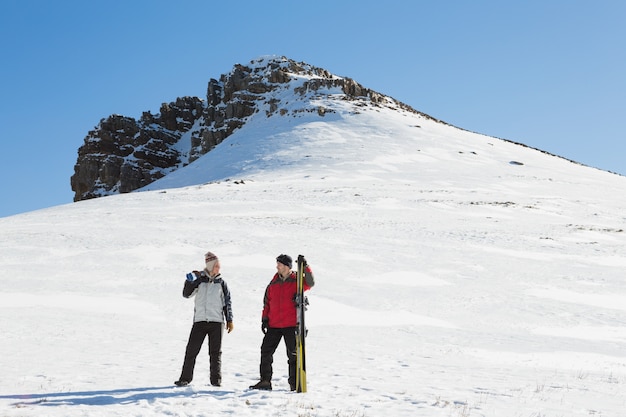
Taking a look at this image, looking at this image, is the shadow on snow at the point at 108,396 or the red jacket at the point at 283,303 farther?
the red jacket at the point at 283,303

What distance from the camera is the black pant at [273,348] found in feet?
26.9

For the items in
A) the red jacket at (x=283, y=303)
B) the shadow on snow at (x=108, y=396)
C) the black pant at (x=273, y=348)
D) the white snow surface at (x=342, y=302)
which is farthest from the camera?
the red jacket at (x=283, y=303)

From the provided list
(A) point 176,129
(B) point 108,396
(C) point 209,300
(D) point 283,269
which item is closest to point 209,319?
(C) point 209,300

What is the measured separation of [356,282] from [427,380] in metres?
9.66

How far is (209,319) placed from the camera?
327 inches

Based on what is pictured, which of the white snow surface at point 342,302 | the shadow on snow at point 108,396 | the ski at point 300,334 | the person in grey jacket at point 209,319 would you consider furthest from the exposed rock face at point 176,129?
the shadow on snow at point 108,396

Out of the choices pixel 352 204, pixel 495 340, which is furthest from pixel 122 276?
pixel 352 204

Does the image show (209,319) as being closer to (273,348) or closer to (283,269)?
(273,348)

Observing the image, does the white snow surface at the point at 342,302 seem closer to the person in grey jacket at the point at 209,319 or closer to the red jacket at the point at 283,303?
the person in grey jacket at the point at 209,319

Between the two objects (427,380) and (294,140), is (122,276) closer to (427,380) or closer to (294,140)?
(427,380)

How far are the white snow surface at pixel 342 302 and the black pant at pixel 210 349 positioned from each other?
25 cm

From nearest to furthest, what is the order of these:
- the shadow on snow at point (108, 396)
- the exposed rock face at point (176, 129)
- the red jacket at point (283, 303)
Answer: the shadow on snow at point (108, 396) → the red jacket at point (283, 303) → the exposed rock face at point (176, 129)

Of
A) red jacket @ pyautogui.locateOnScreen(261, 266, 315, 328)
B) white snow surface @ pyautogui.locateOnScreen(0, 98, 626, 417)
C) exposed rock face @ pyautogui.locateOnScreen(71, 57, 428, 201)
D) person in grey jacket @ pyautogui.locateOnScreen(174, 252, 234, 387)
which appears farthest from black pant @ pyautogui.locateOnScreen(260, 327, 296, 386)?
exposed rock face @ pyautogui.locateOnScreen(71, 57, 428, 201)

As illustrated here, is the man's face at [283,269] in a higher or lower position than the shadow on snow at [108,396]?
higher
